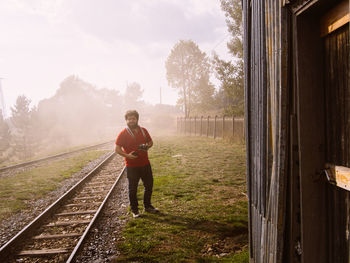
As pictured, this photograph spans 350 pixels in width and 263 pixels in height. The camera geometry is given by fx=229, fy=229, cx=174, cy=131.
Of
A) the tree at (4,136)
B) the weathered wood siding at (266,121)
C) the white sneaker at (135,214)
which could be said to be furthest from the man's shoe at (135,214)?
the tree at (4,136)

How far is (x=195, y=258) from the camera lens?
353cm

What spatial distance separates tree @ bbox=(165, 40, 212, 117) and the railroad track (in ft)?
100

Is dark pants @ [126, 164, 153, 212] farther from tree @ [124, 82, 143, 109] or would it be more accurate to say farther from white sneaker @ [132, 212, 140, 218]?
tree @ [124, 82, 143, 109]

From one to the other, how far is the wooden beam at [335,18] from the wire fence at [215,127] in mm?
13715

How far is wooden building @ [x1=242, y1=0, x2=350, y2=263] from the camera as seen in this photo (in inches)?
63.8

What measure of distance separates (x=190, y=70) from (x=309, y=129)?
3676 cm

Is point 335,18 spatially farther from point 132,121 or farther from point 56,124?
point 56,124

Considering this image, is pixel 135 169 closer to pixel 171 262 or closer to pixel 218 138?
pixel 171 262

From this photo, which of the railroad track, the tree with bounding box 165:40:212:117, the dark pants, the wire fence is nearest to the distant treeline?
the tree with bounding box 165:40:212:117

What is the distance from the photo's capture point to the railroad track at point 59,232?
3.91m

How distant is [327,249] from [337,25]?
1.69 m

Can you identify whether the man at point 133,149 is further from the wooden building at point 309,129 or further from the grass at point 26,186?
the grass at point 26,186

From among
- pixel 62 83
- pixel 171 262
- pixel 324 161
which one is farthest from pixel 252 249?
pixel 62 83

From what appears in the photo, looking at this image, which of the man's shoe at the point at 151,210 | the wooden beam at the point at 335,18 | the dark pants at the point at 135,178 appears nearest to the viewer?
the wooden beam at the point at 335,18
